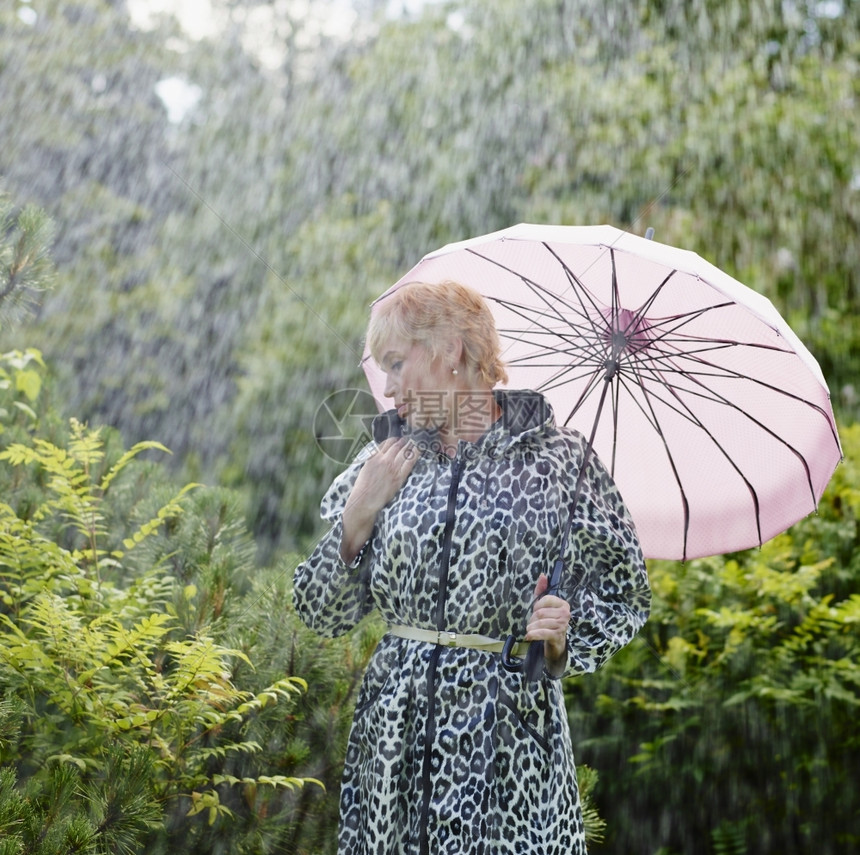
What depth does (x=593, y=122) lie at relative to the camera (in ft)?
20.3

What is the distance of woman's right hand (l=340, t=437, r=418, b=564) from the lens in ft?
6.52

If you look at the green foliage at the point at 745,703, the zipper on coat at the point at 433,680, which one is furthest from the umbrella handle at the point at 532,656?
the green foliage at the point at 745,703

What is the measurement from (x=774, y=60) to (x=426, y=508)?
226 inches

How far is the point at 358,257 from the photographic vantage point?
5852mm

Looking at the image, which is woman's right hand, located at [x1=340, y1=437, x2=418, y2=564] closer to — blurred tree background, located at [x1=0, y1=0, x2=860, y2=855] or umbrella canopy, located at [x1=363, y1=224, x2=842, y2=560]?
umbrella canopy, located at [x1=363, y1=224, x2=842, y2=560]

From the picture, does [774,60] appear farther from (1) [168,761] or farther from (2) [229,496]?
(1) [168,761]

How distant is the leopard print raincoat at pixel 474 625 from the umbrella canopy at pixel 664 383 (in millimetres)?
424

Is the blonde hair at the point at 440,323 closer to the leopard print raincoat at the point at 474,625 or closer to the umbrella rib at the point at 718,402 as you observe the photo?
the leopard print raincoat at the point at 474,625

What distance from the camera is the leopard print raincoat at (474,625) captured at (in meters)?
1.86

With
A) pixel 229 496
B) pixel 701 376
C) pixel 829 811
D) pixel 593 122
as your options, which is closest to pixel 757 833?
pixel 829 811

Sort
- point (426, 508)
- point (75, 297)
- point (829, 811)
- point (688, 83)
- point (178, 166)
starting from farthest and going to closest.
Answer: point (178, 166)
point (75, 297)
point (688, 83)
point (829, 811)
point (426, 508)
